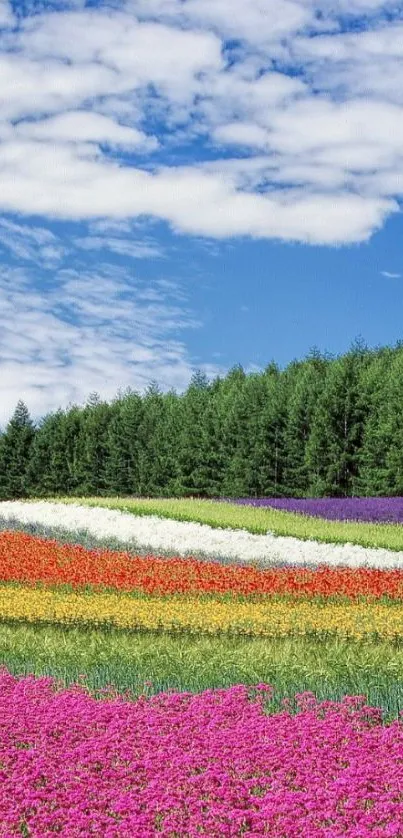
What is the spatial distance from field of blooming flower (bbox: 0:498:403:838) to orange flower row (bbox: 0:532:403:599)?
0.20 feet

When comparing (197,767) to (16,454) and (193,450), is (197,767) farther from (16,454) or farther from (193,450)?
(16,454)

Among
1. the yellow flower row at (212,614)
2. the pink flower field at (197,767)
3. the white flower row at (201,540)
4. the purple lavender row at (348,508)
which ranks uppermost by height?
the purple lavender row at (348,508)

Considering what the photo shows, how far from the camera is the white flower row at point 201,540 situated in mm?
19906

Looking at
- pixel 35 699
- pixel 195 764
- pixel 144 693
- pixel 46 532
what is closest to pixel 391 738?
pixel 195 764

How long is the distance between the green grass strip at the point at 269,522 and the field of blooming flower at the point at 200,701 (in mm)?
6337

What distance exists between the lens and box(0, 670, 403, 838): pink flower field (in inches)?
226

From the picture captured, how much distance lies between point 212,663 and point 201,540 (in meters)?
12.8

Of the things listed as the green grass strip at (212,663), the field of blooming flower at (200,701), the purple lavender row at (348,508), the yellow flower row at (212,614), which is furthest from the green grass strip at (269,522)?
the green grass strip at (212,663)

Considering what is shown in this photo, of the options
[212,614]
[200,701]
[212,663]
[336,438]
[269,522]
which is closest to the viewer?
[200,701]

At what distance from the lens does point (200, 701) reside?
8008 mm

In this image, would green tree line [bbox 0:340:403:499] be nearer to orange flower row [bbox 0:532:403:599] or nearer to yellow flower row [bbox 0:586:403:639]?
orange flower row [bbox 0:532:403:599]

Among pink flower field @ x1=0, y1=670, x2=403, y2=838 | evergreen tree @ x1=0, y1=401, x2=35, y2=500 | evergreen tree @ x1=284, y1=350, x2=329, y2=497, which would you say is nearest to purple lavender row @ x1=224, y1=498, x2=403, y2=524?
evergreen tree @ x1=284, y1=350, x2=329, y2=497

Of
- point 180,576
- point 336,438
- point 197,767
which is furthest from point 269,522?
point 197,767

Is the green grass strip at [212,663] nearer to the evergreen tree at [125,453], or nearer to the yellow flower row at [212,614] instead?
the yellow flower row at [212,614]
